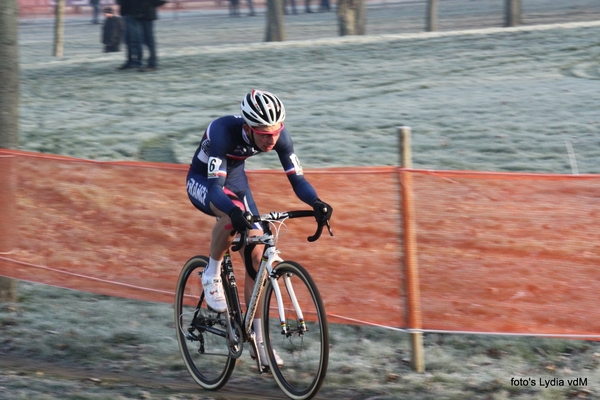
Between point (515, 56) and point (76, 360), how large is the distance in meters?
13.6

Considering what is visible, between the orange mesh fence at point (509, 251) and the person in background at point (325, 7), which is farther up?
the person in background at point (325, 7)

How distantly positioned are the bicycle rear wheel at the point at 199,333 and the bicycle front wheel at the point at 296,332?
1.36 ft

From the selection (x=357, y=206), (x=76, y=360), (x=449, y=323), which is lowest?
(x=76, y=360)

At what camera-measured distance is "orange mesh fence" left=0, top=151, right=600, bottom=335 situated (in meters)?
5.83

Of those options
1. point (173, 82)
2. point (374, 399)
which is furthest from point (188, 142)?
point (374, 399)

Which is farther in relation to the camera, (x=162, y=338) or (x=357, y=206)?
(x=162, y=338)

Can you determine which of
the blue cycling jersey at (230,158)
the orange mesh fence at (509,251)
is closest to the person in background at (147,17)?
the blue cycling jersey at (230,158)

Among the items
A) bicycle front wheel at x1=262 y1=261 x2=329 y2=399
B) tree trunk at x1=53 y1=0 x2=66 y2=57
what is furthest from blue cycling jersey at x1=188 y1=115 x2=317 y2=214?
tree trunk at x1=53 y1=0 x2=66 y2=57

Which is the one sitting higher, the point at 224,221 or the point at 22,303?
the point at 224,221

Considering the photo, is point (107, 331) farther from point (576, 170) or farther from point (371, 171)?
point (576, 170)

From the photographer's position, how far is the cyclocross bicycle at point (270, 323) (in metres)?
5.32

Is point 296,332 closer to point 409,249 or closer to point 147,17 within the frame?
point 409,249

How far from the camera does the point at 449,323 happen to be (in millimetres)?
6023

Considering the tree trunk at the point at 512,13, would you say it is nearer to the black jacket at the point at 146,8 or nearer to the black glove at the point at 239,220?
the black jacket at the point at 146,8
